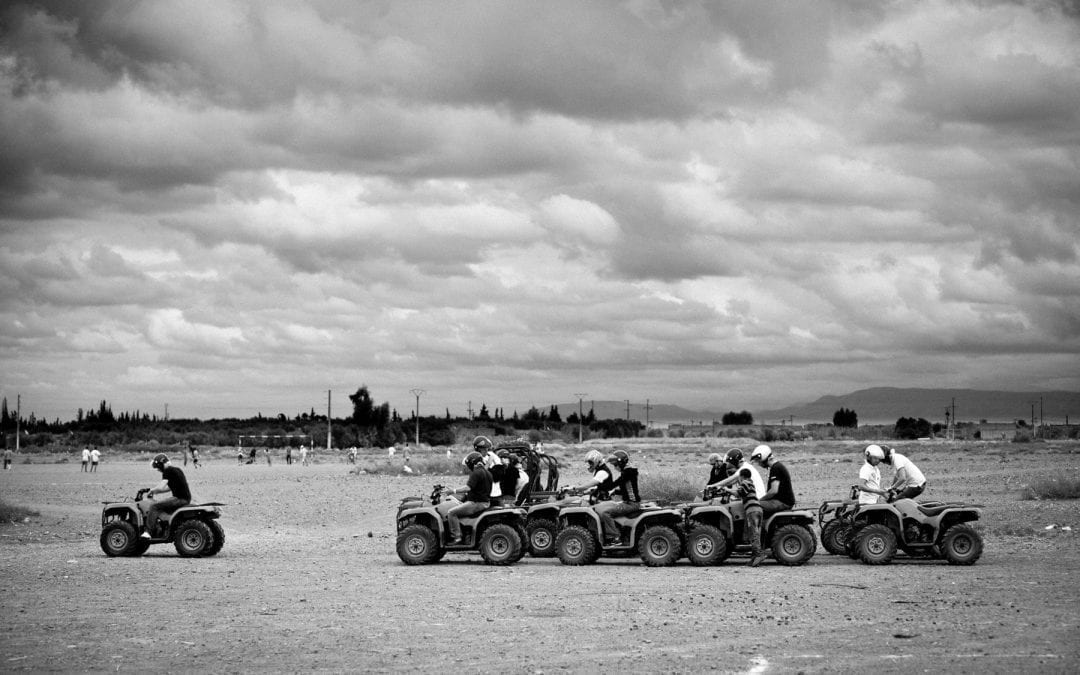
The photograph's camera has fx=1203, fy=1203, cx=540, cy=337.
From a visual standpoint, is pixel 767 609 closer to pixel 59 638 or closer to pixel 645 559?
pixel 645 559

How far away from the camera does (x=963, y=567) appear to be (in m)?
20.0

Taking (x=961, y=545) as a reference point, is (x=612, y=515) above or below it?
above

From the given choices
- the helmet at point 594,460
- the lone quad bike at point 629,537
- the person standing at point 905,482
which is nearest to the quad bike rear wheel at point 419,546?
the lone quad bike at point 629,537

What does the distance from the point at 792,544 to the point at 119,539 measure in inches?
505

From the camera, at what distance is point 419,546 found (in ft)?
72.2

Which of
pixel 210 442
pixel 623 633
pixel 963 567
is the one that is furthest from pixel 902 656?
pixel 210 442

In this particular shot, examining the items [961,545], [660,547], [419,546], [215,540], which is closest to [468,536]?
[419,546]

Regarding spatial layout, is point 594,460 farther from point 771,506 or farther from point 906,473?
point 906,473

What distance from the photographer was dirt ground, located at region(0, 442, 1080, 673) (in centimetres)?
1223

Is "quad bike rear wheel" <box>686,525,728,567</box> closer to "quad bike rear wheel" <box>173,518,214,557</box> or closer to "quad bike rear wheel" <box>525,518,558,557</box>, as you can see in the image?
"quad bike rear wheel" <box>525,518,558,557</box>

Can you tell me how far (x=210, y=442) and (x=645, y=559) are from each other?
138909 mm

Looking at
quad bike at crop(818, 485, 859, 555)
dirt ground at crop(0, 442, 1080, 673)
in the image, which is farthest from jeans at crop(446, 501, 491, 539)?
quad bike at crop(818, 485, 859, 555)

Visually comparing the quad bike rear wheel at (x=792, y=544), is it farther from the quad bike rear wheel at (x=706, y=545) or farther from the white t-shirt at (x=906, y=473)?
the white t-shirt at (x=906, y=473)

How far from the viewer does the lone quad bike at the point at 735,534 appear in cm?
2078
